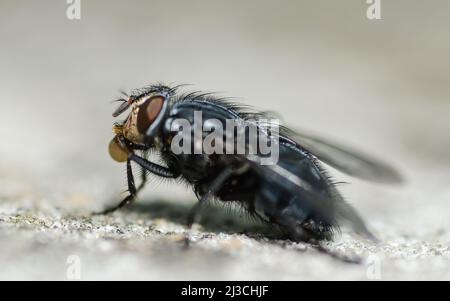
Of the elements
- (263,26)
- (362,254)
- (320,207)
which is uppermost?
(263,26)

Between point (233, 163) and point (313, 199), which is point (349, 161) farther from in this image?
point (233, 163)

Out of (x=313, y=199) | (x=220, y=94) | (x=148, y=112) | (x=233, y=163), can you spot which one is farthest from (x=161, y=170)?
(x=220, y=94)

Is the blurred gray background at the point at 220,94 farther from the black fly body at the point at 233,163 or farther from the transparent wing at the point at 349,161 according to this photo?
the transparent wing at the point at 349,161

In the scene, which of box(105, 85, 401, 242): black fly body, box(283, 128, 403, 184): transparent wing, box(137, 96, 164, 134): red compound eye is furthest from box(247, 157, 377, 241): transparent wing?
box(137, 96, 164, 134): red compound eye

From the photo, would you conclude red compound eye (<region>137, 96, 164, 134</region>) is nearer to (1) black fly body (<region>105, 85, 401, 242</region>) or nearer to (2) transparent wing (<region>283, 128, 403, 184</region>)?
(1) black fly body (<region>105, 85, 401, 242</region>)

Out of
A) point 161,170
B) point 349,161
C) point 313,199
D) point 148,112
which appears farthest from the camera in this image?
point 349,161

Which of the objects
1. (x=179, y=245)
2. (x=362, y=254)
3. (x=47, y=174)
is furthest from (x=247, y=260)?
(x=47, y=174)
